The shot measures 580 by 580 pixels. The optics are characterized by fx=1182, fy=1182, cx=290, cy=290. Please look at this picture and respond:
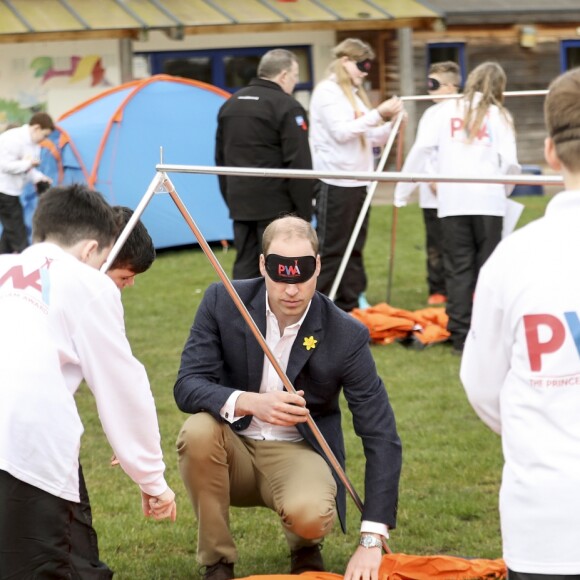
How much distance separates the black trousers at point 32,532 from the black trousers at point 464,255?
4.81 metres

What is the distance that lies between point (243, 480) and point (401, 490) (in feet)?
3.84

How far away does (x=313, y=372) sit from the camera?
3.97m

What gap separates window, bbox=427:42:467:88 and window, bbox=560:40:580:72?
6.03ft

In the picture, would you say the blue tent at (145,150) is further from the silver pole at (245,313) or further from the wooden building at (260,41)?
the silver pole at (245,313)

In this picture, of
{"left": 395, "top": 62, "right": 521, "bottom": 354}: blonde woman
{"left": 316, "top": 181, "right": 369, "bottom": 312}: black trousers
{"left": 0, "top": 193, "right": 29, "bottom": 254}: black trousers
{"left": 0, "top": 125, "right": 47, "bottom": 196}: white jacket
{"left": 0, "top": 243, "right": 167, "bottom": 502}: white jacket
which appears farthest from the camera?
{"left": 0, "top": 193, "right": 29, "bottom": 254}: black trousers

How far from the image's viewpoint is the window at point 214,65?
56.4 ft

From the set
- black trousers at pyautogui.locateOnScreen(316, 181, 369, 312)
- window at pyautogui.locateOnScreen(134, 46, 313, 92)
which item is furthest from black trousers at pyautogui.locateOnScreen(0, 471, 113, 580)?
window at pyautogui.locateOnScreen(134, 46, 313, 92)

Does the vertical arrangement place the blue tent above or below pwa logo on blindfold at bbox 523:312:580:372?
above

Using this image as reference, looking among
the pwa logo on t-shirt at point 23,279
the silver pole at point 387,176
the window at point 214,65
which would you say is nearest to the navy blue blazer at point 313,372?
the silver pole at point 387,176

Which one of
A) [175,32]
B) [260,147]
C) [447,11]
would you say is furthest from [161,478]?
[447,11]

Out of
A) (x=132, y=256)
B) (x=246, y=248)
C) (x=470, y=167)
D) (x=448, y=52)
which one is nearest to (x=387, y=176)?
(x=132, y=256)

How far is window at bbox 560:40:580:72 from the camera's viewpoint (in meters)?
19.6

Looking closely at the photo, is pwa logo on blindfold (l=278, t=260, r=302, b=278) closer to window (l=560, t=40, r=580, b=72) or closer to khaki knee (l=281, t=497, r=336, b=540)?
khaki knee (l=281, t=497, r=336, b=540)

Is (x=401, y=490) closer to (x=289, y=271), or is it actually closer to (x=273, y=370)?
(x=273, y=370)
